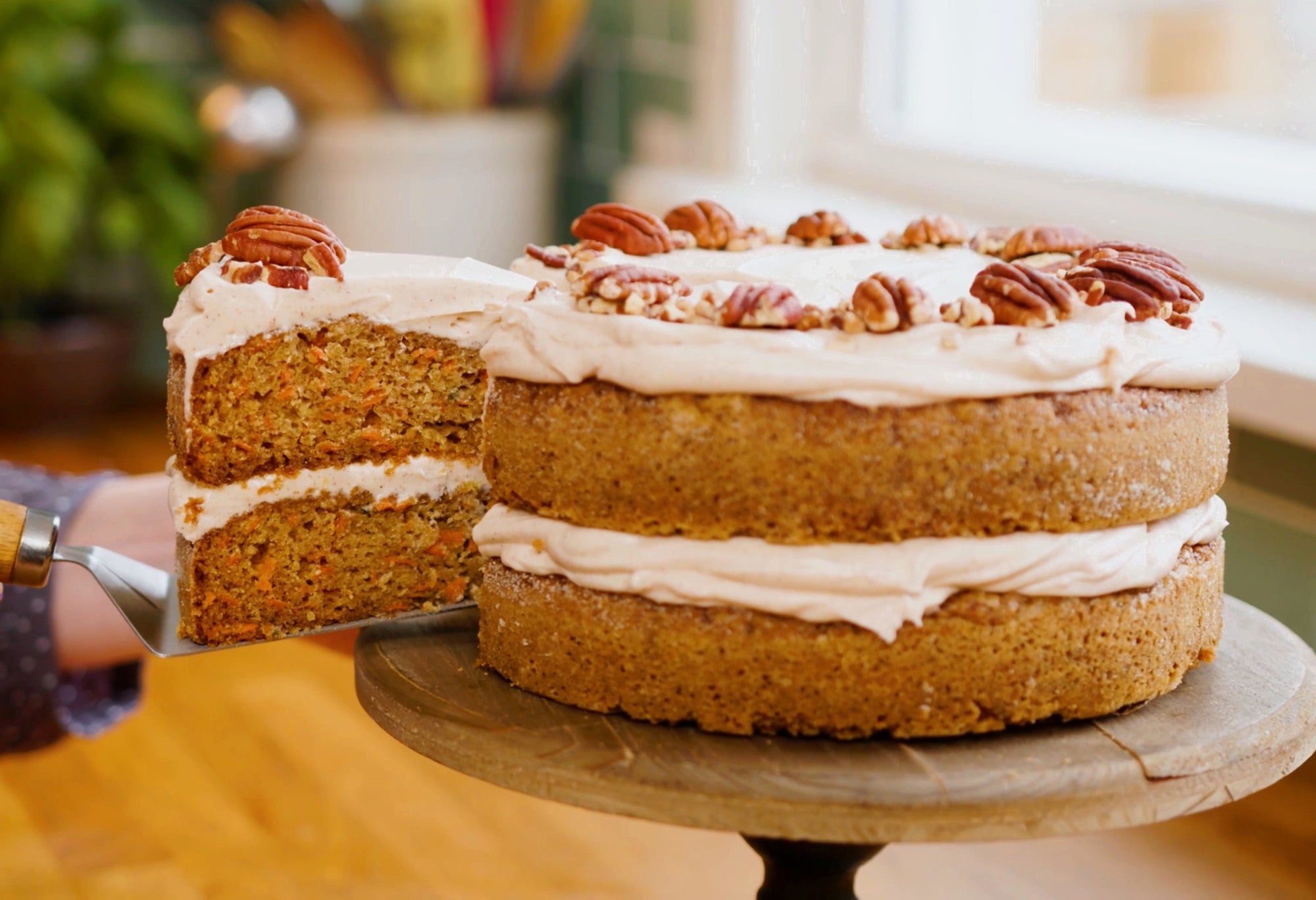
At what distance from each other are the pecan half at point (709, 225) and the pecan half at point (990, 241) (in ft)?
0.93

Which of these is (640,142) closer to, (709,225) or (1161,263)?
(709,225)

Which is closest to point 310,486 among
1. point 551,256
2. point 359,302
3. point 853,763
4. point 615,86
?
point 359,302

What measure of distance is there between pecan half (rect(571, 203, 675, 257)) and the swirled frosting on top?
312mm

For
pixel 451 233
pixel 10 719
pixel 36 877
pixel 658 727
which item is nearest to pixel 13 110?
pixel 451 233

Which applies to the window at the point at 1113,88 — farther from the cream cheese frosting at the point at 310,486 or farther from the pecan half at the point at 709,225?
the cream cheese frosting at the point at 310,486

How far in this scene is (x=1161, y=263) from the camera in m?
1.48

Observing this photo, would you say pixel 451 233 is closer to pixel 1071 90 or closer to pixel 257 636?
pixel 1071 90

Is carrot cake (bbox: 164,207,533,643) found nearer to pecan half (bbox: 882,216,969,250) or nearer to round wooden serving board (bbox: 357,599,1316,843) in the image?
round wooden serving board (bbox: 357,599,1316,843)

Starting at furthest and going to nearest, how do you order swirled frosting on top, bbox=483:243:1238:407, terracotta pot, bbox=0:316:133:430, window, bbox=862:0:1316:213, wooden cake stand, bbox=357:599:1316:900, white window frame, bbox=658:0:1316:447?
terracotta pot, bbox=0:316:133:430, window, bbox=862:0:1316:213, white window frame, bbox=658:0:1316:447, swirled frosting on top, bbox=483:243:1238:407, wooden cake stand, bbox=357:599:1316:900

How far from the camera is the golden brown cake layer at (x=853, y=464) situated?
1233 millimetres

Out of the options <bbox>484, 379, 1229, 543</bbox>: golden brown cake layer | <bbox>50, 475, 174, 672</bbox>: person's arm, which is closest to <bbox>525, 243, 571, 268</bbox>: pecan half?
<bbox>484, 379, 1229, 543</bbox>: golden brown cake layer

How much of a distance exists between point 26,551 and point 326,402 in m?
0.33

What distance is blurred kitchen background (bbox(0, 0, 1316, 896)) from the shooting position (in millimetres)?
2613

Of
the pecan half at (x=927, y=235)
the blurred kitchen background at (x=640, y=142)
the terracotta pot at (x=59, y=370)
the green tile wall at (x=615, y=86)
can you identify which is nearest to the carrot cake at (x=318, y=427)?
the pecan half at (x=927, y=235)
